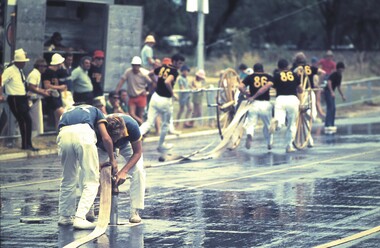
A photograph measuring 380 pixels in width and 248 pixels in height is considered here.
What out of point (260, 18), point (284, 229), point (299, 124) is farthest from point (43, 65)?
point (260, 18)

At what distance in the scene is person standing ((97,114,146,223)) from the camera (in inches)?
515

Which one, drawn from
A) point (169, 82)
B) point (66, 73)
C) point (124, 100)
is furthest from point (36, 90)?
point (124, 100)

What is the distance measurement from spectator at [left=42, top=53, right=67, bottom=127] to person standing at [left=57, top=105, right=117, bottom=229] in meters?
9.60

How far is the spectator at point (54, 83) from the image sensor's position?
22719 mm

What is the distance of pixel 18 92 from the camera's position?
22047 mm

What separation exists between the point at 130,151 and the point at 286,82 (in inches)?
375

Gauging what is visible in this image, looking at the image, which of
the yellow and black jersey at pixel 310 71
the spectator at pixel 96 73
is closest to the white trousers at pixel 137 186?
the spectator at pixel 96 73

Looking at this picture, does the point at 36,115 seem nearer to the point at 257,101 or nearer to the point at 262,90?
the point at 257,101

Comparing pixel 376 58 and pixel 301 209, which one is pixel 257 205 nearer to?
pixel 301 209

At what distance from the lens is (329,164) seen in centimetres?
2027

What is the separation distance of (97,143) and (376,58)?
4358cm

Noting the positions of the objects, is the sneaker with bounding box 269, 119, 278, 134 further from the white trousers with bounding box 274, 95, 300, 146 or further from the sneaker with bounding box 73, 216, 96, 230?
the sneaker with bounding box 73, 216, 96, 230

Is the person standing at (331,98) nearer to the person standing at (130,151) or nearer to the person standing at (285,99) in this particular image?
the person standing at (285,99)

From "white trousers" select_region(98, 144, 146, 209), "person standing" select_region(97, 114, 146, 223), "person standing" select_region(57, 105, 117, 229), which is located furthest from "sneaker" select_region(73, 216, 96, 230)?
"white trousers" select_region(98, 144, 146, 209)
